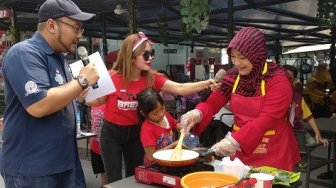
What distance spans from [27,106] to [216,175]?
99cm

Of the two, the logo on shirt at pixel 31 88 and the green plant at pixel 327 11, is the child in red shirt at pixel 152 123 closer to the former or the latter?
the logo on shirt at pixel 31 88

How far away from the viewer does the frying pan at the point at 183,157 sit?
1812 mm

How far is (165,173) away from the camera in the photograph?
5.81 feet

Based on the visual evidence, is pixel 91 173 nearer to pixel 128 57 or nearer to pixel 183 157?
pixel 128 57

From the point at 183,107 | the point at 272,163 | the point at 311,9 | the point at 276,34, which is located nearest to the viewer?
the point at 272,163

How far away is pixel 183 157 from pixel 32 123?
829mm

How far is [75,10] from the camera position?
1.96 m

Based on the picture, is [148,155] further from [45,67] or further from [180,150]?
[45,67]

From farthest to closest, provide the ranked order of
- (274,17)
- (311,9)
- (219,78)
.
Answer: (274,17) → (311,9) → (219,78)

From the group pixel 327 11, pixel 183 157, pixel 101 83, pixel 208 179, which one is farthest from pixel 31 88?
pixel 327 11

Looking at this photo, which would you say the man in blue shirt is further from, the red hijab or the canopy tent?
the canopy tent

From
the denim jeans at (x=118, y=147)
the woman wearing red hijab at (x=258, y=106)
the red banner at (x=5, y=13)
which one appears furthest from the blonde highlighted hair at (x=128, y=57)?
the red banner at (x=5, y=13)

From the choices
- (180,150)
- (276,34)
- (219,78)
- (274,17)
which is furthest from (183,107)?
(276,34)

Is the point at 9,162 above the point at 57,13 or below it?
below
